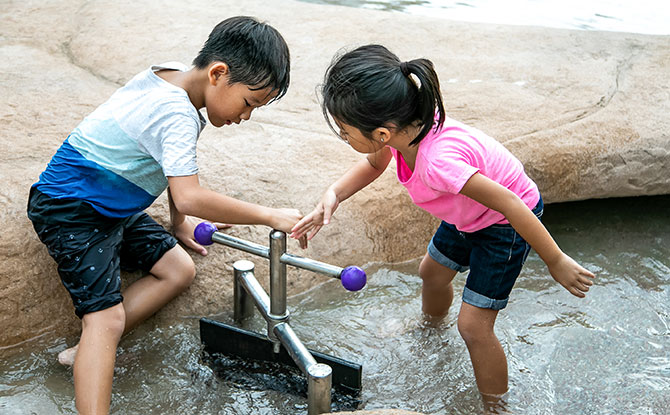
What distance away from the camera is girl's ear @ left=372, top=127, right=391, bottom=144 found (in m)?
1.79

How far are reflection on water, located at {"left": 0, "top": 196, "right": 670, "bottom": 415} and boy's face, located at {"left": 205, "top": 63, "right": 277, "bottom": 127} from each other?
0.80 m

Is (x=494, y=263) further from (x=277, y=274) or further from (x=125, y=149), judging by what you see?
(x=125, y=149)

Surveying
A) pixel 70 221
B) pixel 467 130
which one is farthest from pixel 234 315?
pixel 467 130

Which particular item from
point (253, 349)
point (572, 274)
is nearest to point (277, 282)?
point (253, 349)

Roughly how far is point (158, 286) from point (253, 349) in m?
→ 0.37

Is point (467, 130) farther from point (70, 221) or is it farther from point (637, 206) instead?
point (637, 206)

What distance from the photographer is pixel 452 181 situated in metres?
1.74

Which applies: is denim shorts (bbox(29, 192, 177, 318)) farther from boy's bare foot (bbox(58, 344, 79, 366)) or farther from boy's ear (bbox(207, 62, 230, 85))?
boy's ear (bbox(207, 62, 230, 85))

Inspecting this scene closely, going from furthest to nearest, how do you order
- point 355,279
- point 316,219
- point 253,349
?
point 253,349
point 316,219
point 355,279

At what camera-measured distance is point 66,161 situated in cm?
204

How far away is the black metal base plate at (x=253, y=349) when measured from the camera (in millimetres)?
2102

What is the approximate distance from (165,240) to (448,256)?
2.94 feet

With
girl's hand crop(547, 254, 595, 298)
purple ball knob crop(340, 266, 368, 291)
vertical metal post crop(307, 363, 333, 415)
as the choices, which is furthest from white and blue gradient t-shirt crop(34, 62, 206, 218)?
girl's hand crop(547, 254, 595, 298)

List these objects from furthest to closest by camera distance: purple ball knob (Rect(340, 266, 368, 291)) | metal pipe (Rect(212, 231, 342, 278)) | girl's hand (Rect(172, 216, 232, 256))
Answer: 1. girl's hand (Rect(172, 216, 232, 256))
2. metal pipe (Rect(212, 231, 342, 278))
3. purple ball knob (Rect(340, 266, 368, 291))
